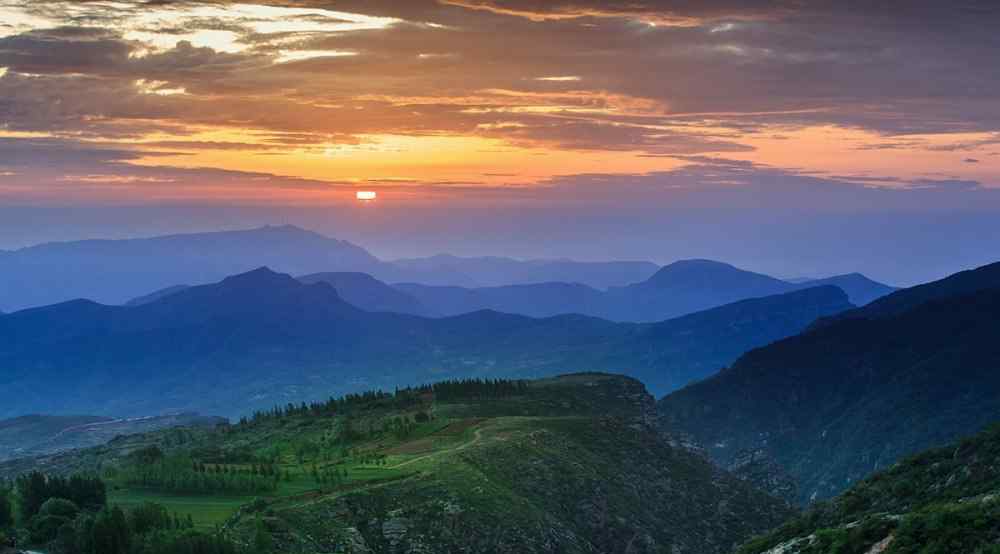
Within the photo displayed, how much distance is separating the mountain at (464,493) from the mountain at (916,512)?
127 feet

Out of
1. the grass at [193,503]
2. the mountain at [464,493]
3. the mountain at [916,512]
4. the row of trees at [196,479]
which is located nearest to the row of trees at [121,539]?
the mountain at [464,493]

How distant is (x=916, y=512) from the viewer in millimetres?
77688

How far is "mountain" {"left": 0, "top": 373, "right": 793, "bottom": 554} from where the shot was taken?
401 ft

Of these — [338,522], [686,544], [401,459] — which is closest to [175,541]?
[338,522]

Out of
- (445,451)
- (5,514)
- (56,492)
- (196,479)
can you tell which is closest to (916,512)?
(5,514)

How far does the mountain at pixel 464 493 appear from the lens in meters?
122

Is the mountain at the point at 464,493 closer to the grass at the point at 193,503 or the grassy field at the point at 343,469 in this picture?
the grass at the point at 193,503

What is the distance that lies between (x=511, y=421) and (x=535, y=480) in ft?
120

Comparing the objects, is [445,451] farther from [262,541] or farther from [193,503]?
[262,541]

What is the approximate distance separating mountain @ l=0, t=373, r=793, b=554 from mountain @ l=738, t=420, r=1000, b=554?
3877 cm

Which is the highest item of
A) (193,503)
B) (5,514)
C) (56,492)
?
(5,514)

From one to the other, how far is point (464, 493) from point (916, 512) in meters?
70.3

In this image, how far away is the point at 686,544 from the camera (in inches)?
6407

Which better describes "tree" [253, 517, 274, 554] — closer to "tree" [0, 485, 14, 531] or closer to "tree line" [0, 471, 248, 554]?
"tree line" [0, 471, 248, 554]
